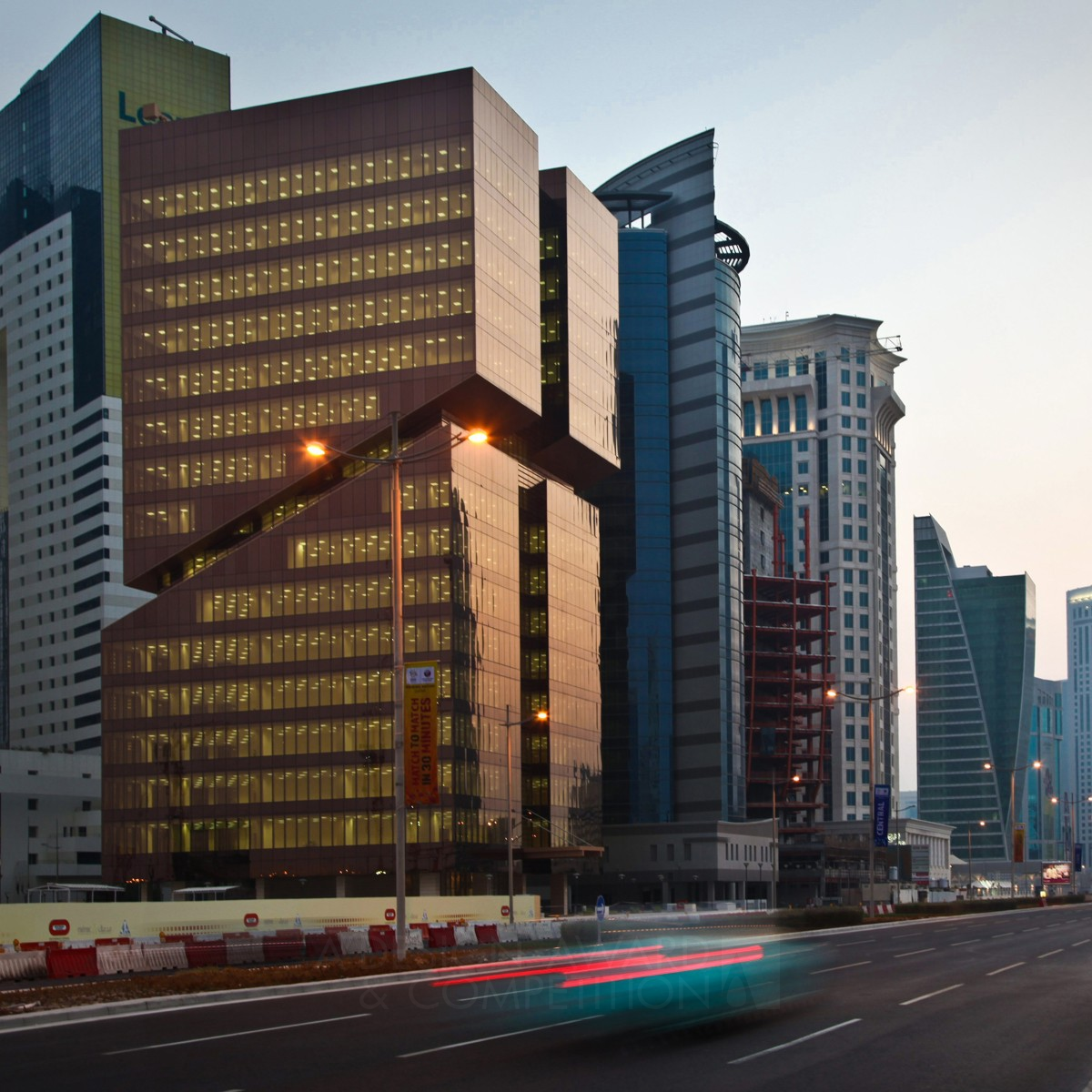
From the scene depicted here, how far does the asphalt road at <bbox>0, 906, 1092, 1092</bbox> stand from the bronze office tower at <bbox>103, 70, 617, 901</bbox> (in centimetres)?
6690

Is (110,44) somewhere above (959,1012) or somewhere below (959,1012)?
above

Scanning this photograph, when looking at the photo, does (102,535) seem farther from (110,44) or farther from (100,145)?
(110,44)

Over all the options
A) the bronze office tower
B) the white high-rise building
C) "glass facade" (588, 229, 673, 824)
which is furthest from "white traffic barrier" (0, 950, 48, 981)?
the white high-rise building

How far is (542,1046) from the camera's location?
63.6ft

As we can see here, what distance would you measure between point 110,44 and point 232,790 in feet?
430

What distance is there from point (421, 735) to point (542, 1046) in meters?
23.7

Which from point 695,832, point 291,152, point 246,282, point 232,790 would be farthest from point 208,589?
point 695,832

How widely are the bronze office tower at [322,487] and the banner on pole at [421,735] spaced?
4925 centimetres

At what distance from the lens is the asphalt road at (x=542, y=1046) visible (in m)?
16.8

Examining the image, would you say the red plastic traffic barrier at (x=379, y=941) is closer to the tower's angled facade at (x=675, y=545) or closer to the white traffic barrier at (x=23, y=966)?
the white traffic barrier at (x=23, y=966)

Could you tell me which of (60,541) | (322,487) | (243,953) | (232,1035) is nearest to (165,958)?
(243,953)

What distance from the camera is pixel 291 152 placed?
341 feet

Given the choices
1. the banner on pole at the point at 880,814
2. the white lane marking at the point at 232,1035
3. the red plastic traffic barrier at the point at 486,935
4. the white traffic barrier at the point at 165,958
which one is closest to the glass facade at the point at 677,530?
the banner on pole at the point at 880,814

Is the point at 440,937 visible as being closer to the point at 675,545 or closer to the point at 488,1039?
the point at 488,1039
